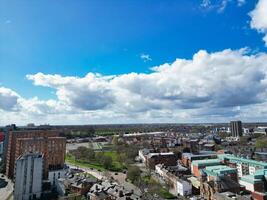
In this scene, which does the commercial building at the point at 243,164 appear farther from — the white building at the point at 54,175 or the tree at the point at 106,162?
the white building at the point at 54,175

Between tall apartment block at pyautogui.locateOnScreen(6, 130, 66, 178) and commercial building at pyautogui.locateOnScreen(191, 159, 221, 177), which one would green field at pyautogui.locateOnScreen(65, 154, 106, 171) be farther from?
commercial building at pyautogui.locateOnScreen(191, 159, 221, 177)

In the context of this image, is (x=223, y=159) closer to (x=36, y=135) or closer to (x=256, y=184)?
(x=256, y=184)

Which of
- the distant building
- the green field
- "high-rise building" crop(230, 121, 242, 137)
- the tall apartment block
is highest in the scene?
"high-rise building" crop(230, 121, 242, 137)

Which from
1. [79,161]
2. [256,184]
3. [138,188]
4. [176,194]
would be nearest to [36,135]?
[79,161]

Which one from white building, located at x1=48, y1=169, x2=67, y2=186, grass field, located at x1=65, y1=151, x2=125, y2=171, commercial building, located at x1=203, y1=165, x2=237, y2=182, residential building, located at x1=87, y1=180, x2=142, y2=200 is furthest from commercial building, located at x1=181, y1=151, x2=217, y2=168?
white building, located at x1=48, y1=169, x2=67, y2=186

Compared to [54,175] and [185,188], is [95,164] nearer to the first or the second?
[54,175]
